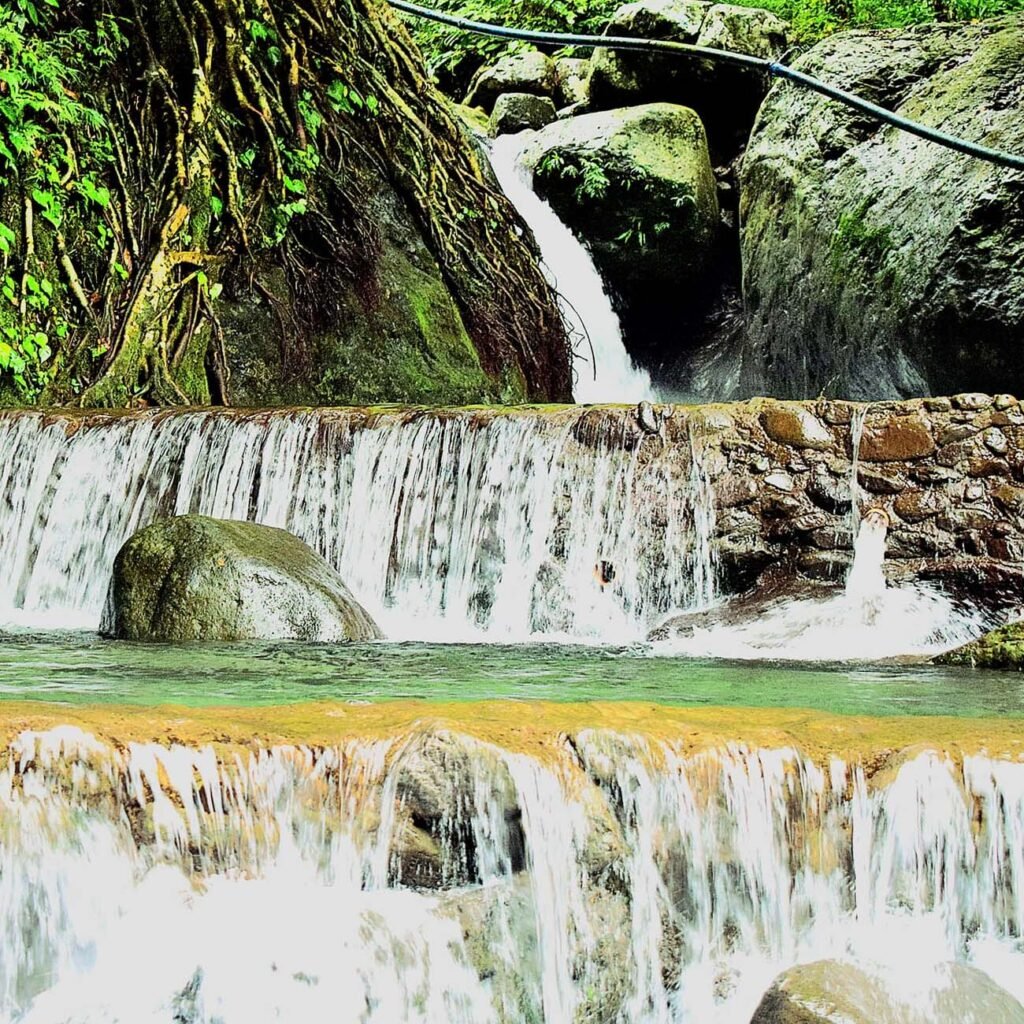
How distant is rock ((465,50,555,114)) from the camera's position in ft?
49.1

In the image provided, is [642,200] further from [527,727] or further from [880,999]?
[880,999]

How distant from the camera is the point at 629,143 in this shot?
12.5m

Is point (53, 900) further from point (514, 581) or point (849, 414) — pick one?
point (849, 414)

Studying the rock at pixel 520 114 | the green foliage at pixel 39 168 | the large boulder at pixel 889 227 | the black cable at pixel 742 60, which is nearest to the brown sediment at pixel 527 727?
the black cable at pixel 742 60

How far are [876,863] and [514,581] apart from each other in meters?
3.90

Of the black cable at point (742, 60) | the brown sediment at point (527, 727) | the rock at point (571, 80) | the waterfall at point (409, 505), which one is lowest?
the brown sediment at point (527, 727)

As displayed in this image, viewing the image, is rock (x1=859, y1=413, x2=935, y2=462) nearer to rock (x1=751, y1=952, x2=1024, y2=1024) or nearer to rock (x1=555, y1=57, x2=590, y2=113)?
rock (x1=751, y1=952, x2=1024, y2=1024)

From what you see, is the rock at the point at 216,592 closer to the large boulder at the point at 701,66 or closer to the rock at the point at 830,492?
the rock at the point at 830,492

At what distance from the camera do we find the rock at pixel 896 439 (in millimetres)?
6145

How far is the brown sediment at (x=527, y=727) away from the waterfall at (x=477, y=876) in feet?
0.10

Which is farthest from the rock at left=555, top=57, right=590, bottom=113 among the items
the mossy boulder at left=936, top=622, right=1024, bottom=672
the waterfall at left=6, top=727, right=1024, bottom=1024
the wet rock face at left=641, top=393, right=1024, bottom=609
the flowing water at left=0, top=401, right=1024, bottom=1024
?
the waterfall at left=6, top=727, right=1024, bottom=1024

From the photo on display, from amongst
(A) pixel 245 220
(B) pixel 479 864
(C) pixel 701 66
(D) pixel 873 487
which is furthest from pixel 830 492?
(C) pixel 701 66

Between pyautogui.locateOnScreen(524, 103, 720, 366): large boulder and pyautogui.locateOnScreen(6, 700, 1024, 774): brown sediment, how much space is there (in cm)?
1022

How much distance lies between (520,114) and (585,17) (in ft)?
8.17
